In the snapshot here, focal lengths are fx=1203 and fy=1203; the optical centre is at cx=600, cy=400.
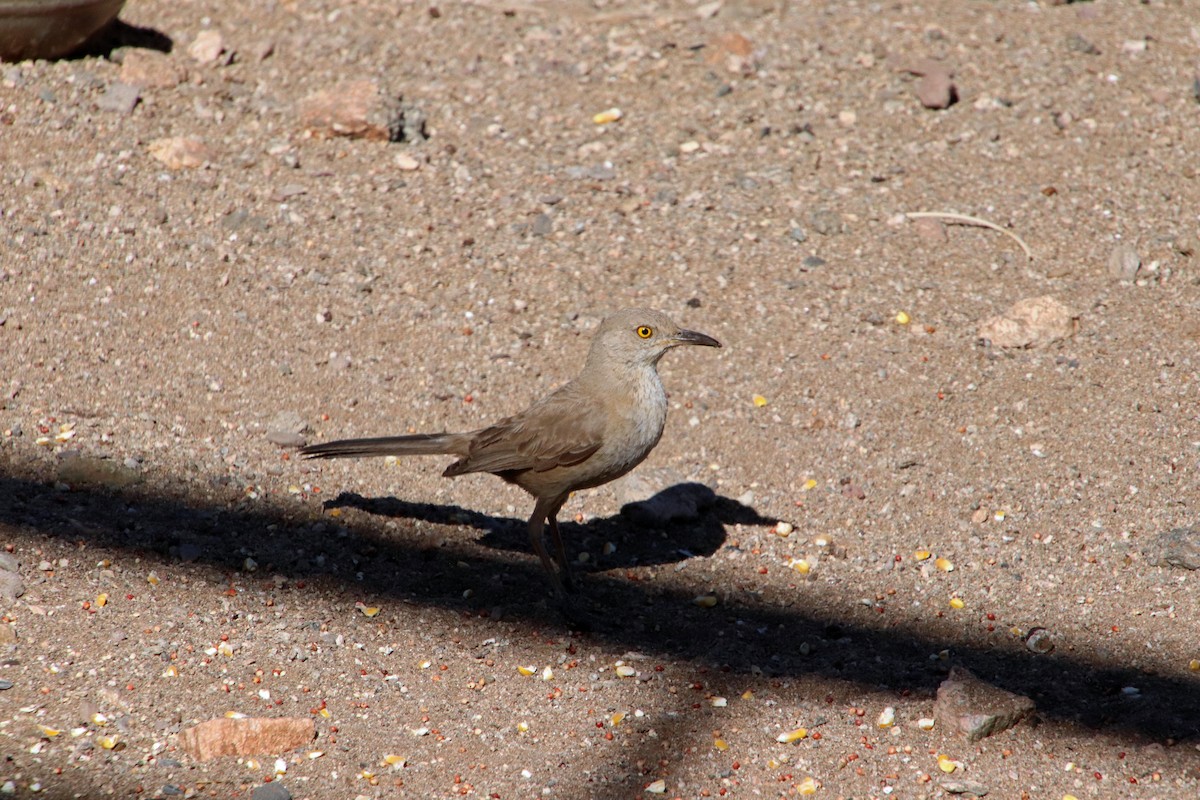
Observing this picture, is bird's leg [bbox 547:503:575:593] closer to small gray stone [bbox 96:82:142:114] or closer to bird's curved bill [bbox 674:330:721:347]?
bird's curved bill [bbox 674:330:721:347]

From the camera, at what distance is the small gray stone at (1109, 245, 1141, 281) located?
7.55 metres

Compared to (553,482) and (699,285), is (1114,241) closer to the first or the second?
(699,285)

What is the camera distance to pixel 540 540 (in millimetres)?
5680

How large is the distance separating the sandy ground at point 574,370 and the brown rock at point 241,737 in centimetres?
5

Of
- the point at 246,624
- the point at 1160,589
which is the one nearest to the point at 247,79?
the point at 246,624

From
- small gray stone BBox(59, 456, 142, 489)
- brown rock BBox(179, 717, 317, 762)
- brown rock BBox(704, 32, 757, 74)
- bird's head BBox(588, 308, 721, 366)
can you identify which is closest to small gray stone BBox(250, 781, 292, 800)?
brown rock BBox(179, 717, 317, 762)

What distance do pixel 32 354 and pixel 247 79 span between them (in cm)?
319

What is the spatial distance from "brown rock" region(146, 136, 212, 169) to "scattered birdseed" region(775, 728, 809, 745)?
5.74m

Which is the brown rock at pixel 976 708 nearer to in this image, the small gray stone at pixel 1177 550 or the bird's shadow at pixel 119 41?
the small gray stone at pixel 1177 550

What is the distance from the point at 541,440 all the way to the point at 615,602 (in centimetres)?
85

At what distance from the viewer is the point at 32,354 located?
21.9 feet

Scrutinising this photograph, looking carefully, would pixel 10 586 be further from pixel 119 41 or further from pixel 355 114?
pixel 119 41

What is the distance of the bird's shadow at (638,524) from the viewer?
6148mm

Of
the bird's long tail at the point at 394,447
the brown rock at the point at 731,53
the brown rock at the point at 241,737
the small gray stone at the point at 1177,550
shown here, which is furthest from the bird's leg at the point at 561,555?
the brown rock at the point at 731,53
